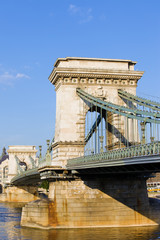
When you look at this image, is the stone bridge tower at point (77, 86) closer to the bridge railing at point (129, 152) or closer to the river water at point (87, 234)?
the bridge railing at point (129, 152)

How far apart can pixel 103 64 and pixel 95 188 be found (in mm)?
15607

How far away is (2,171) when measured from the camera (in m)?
177

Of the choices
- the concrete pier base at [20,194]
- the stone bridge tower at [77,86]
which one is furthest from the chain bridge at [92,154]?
the concrete pier base at [20,194]

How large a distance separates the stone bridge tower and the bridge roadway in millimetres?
2567

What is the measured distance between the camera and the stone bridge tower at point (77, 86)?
159 feet

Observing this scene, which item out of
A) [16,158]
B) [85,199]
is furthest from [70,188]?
[16,158]

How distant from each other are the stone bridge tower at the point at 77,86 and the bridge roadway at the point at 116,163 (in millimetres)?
2567

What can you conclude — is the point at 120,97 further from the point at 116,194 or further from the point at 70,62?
the point at 116,194

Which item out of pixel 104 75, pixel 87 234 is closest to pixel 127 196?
pixel 87 234

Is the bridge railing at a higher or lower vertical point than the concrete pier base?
higher

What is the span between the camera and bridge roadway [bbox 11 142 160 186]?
27.5 m

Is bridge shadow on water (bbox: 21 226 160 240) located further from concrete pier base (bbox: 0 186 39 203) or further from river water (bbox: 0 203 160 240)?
concrete pier base (bbox: 0 186 39 203)

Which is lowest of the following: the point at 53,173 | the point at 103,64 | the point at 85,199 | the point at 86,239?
the point at 86,239

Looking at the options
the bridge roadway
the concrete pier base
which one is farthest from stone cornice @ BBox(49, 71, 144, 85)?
the concrete pier base
